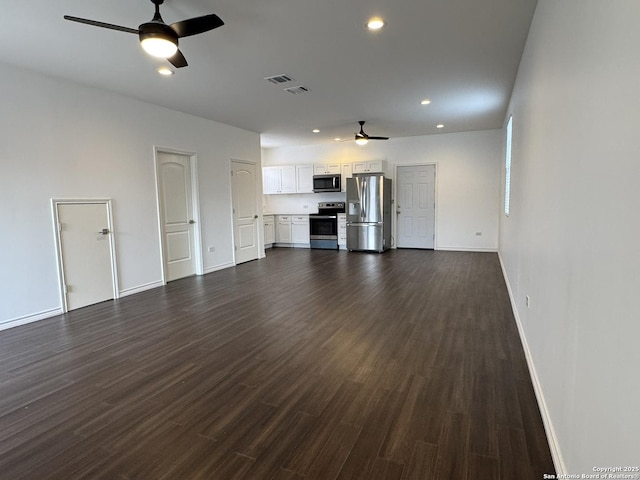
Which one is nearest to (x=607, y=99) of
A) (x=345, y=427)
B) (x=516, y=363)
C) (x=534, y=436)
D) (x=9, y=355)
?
(x=534, y=436)

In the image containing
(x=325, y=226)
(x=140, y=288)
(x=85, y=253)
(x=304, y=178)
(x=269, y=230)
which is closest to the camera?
(x=85, y=253)

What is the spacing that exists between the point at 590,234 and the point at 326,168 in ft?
26.3

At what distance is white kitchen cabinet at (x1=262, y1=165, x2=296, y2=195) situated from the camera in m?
9.48

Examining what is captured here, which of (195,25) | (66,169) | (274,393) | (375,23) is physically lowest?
(274,393)

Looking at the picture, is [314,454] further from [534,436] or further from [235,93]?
[235,93]

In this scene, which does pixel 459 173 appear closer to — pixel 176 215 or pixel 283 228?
pixel 283 228

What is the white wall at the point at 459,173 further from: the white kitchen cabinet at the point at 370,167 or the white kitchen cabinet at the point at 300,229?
the white kitchen cabinet at the point at 300,229

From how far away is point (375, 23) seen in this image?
3006 mm

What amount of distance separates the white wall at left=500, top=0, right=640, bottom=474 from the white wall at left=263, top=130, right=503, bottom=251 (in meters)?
5.92

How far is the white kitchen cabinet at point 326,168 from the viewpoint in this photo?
9.02m

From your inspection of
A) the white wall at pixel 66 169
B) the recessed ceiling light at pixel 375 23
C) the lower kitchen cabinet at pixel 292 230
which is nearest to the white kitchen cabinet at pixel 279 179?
the lower kitchen cabinet at pixel 292 230

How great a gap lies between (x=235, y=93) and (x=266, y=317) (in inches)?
121

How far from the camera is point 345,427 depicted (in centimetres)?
202

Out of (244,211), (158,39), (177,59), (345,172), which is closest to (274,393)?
(158,39)
